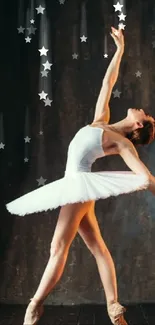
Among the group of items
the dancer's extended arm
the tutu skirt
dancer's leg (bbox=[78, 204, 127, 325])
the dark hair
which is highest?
the dark hair

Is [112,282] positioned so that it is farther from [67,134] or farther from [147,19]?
[147,19]

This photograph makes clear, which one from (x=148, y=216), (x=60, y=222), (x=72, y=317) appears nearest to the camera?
(x=60, y=222)

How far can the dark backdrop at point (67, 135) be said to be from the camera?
3.53 m

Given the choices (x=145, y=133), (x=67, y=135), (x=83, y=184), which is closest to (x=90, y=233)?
(x=83, y=184)

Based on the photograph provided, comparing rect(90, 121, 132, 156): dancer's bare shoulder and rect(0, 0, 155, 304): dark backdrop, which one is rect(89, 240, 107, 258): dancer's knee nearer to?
rect(90, 121, 132, 156): dancer's bare shoulder

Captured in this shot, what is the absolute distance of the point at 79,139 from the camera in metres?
2.63

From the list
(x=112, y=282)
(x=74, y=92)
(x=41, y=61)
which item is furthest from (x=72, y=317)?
(x=41, y=61)

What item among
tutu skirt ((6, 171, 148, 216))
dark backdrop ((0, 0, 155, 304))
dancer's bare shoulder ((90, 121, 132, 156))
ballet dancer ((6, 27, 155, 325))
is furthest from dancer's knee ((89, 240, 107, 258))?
dark backdrop ((0, 0, 155, 304))

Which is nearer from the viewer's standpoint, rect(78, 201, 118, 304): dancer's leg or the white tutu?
the white tutu

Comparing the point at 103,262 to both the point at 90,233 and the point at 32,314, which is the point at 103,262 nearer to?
the point at 90,233

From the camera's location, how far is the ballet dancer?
2.42m

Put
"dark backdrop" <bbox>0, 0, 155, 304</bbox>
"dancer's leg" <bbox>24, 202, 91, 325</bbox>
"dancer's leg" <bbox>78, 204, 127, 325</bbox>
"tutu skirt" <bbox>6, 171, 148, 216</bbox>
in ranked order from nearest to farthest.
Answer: "tutu skirt" <bbox>6, 171, 148, 216</bbox>
"dancer's leg" <bbox>24, 202, 91, 325</bbox>
"dancer's leg" <bbox>78, 204, 127, 325</bbox>
"dark backdrop" <bbox>0, 0, 155, 304</bbox>

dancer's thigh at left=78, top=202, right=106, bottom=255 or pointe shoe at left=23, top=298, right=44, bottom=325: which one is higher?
dancer's thigh at left=78, top=202, right=106, bottom=255

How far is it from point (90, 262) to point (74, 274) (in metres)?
0.14
